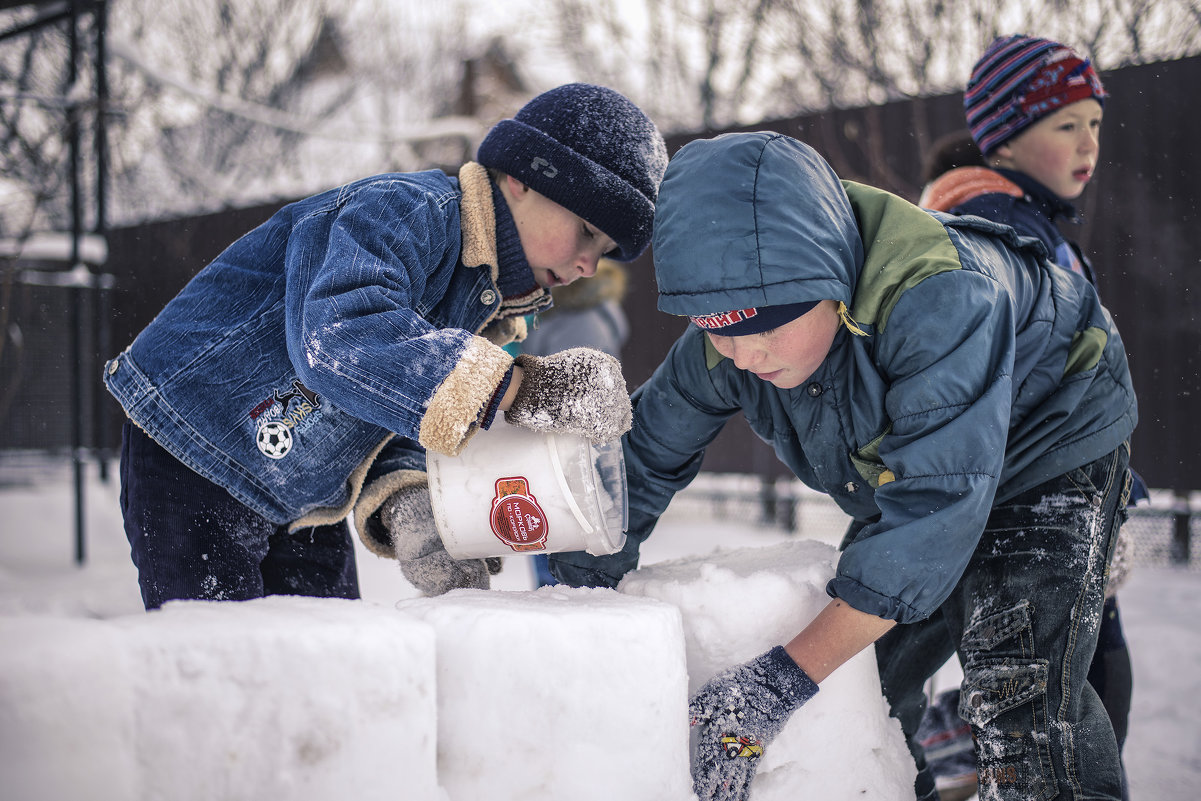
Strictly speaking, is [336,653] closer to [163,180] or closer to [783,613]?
[783,613]

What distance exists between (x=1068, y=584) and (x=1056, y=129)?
4.33ft

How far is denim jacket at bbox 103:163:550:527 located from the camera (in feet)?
4.00

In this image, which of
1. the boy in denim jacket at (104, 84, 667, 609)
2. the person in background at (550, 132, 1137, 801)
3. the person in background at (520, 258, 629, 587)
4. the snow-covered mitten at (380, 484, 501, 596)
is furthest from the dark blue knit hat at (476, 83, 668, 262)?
the person in background at (520, 258, 629, 587)

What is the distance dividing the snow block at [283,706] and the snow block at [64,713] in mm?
19

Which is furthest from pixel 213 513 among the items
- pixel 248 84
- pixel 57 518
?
pixel 248 84

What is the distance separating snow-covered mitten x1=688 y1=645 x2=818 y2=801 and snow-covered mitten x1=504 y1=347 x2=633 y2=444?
1.43 feet

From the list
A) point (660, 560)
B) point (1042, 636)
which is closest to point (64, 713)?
point (1042, 636)

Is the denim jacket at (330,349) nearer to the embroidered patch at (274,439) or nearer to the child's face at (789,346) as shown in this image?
the embroidered patch at (274,439)

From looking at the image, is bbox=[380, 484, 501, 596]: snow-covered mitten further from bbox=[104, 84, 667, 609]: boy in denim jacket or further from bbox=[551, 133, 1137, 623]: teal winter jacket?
bbox=[551, 133, 1137, 623]: teal winter jacket

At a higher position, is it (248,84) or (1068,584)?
(248,84)

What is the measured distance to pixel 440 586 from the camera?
5.37ft

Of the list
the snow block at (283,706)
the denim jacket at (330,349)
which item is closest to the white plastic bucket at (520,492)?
the denim jacket at (330,349)

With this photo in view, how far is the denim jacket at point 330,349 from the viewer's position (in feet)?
4.00

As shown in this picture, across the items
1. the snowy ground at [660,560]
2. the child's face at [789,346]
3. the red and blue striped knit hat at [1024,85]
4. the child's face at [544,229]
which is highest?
the red and blue striped knit hat at [1024,85]
